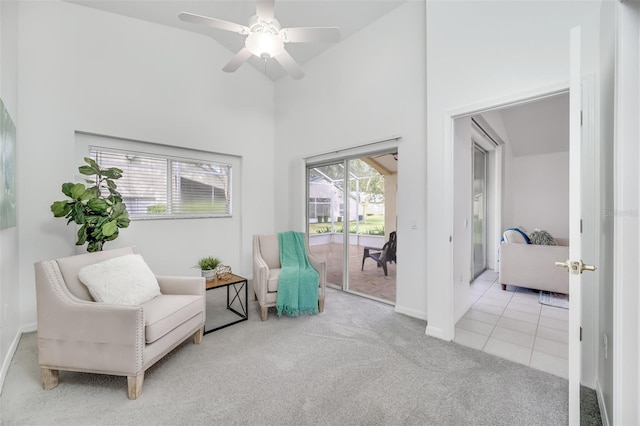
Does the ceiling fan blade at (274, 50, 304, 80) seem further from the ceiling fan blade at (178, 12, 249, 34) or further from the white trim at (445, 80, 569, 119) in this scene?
the white trim at (445, 80, 569, 119)

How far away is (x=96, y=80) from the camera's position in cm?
303

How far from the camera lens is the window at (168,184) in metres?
3.38

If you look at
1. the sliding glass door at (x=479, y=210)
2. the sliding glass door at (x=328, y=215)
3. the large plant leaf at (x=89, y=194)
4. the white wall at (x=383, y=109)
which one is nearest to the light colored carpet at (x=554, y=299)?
the sliding glass door at (x=479, y=210)

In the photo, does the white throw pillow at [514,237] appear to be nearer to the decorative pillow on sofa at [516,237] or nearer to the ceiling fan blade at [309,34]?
the decorative pillow on sofa at [516,237]

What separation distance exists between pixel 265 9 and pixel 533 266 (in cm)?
436

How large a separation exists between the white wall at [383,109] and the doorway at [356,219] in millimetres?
251

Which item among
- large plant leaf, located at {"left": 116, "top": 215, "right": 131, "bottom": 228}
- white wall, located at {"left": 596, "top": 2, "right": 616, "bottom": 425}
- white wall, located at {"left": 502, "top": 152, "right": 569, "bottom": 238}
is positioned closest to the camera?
white wall, located at {"left": 596, "top": 2, "right": 616, "bottom": 425}

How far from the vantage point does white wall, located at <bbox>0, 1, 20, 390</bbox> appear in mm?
1996

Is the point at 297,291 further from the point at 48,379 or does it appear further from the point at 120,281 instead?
the point at 48,379

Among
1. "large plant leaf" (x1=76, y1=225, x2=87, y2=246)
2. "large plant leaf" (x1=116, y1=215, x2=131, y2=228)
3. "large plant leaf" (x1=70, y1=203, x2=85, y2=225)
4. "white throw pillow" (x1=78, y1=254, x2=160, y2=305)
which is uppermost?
"large plant leaf" (x1=70, y1=203, x2=85, y2=225)

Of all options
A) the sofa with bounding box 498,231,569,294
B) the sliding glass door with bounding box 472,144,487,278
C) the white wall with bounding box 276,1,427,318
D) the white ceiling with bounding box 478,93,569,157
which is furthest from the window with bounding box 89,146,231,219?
the white ceiling with bounding box 478,93,569,157

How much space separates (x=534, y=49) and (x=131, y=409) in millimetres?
3690

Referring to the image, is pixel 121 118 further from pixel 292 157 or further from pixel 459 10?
pixel 459 10

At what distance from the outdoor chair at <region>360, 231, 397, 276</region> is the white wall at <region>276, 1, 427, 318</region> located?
13.6 inches
